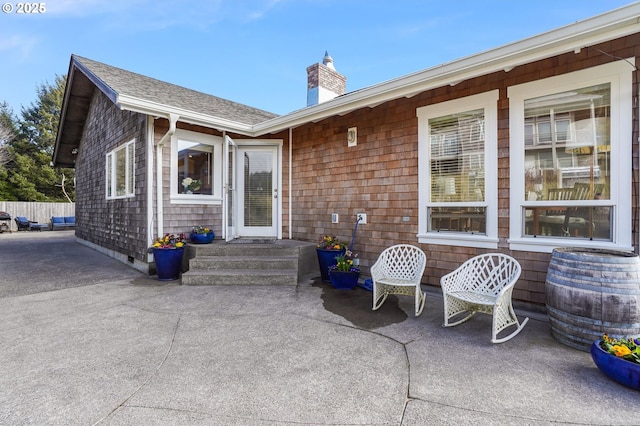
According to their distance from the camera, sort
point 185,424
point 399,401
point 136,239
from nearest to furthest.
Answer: point 185,424, point 399,401, point 136,239

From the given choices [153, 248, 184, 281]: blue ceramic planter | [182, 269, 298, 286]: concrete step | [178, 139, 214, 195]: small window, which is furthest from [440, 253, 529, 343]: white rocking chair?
[178, 139, 214, 195]: small window

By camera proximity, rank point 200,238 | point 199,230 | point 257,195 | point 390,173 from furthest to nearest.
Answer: point 257,195 → point 199,230 → point 200,238 → point 390,173

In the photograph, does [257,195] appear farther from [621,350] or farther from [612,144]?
[621,350]

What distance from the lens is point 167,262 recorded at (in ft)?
16.2

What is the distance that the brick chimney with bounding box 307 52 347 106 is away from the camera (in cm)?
739

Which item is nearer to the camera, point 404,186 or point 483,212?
point 483,212

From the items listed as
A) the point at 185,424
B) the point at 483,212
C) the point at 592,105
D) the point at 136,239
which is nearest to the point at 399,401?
the point at 185,424

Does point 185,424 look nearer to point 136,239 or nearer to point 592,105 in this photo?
point 592,105

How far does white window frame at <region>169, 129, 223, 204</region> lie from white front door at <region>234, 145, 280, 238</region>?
1.23 ft

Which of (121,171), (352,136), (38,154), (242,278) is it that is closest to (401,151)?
(352,136)

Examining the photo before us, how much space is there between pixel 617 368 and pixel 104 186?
9.14 meters

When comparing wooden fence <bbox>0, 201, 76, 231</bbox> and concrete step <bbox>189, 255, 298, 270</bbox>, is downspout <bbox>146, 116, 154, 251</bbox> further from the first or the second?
wooden fence <bbox>0, 201, 76, 231</bbox>

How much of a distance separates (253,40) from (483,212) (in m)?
9.71

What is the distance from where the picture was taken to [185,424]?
168 centimetres
